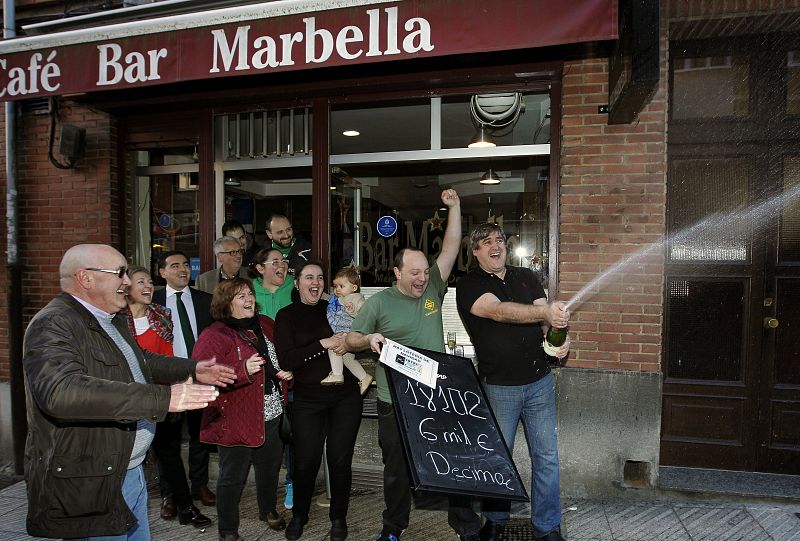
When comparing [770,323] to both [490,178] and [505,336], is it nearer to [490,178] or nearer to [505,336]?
[505,336]

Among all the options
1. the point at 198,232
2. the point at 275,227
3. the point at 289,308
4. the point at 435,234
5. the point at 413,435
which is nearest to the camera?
the point at 413,435

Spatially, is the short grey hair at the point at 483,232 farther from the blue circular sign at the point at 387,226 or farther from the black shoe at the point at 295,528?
the black shoe at the point at 295,528

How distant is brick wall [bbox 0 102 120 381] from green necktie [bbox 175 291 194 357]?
6.05 feet

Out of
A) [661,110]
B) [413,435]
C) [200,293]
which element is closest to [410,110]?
[661,110]

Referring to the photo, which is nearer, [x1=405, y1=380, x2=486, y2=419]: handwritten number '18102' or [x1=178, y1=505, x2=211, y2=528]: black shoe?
[x1=405, y1=380, x2=486, y2=419]: handwritten number '18102'

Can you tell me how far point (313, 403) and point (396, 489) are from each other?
2.74ft

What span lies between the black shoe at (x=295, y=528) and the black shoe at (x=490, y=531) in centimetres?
131

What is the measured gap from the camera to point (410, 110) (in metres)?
5.54

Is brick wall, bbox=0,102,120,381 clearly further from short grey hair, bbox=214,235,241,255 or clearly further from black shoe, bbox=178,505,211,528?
black shoe, bbox=178,505,211,528

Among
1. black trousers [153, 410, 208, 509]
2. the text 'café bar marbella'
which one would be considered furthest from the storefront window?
black trousers [153, 410, 208, 509]

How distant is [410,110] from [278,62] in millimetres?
1694

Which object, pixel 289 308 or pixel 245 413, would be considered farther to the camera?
pixel 289 308

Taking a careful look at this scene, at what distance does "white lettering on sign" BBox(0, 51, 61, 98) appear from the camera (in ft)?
15.3

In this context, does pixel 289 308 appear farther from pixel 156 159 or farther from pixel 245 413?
pixel 156 159
